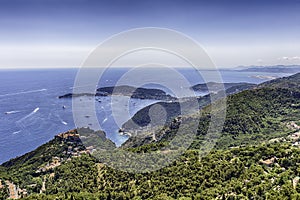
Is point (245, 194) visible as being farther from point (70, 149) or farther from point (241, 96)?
point (241, 96)

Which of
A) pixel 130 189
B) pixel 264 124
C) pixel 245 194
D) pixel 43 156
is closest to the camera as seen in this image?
pixel 245 194

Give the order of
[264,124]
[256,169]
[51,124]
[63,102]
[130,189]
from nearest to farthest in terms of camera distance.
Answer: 1. [256,169]
2. [130,189]
3. [264,124]
4. [51,124]
5. [63,102]

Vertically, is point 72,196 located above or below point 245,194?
below

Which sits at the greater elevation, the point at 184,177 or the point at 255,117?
the point at 184,177

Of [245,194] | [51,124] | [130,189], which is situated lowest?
[51,124]

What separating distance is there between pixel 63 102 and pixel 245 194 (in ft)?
182

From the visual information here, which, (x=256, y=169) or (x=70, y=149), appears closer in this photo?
(x=256, y=169)

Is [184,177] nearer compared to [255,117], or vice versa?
[184,177]

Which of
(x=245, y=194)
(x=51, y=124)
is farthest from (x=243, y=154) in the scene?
(x=51, y=124)

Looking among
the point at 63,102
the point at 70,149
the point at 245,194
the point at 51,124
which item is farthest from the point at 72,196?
the point at 63,102

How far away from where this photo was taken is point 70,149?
24859mm

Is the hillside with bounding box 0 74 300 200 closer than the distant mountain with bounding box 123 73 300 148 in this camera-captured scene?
Yes

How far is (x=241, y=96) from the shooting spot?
108ft

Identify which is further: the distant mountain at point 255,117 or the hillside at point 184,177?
the distant mountain at point 255,117
